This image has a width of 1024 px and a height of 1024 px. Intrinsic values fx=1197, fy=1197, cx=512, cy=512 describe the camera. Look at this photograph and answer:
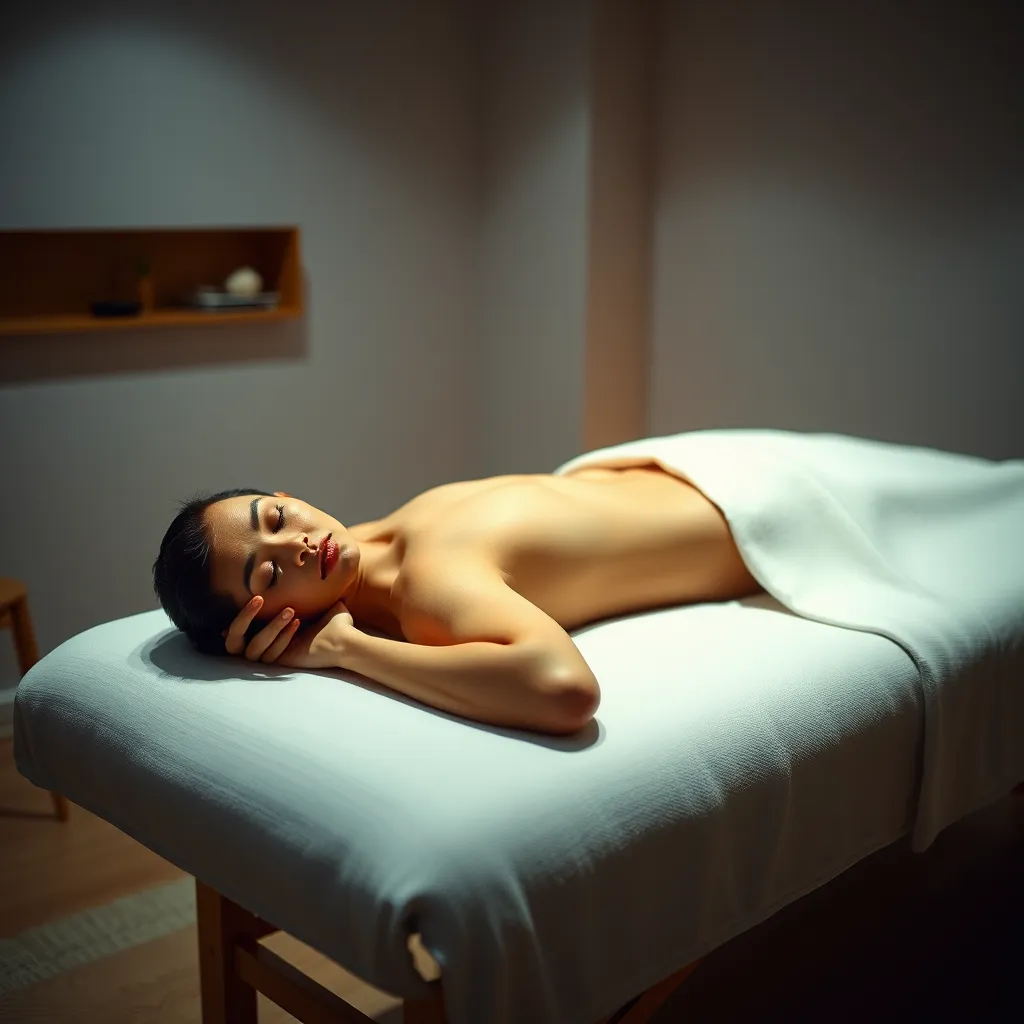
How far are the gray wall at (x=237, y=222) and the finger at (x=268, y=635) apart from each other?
1591mm

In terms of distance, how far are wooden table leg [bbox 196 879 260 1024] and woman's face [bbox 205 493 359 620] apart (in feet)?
1.32

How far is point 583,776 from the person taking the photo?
4.35ft

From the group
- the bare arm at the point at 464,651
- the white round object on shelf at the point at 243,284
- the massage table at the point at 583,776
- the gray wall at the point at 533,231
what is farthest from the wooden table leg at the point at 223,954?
the gray wall at the point at 533,231

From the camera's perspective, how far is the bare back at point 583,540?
1.72m

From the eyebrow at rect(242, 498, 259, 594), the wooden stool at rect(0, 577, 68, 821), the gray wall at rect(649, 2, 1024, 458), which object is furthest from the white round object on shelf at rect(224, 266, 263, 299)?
the eyebrow at rect(242, 498, 259, 594)

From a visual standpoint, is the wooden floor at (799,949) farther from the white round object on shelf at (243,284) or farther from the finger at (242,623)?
the white round object on shelf at (243,284)

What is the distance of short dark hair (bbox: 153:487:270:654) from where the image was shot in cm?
160

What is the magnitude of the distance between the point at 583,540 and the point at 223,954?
0.78 m

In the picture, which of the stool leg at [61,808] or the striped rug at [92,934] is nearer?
the striped rug at [92,934]

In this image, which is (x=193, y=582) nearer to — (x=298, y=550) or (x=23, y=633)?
(x=298, y=550)

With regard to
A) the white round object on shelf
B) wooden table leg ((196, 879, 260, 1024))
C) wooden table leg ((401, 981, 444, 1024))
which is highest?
the white round object on shelf

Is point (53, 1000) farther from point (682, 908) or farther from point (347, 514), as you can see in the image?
point (347, 514)

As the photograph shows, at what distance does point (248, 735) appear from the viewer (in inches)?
56.1

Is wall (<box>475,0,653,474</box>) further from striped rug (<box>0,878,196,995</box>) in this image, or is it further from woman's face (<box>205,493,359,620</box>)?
woman's face (<box>205,493,359,620</box>)
